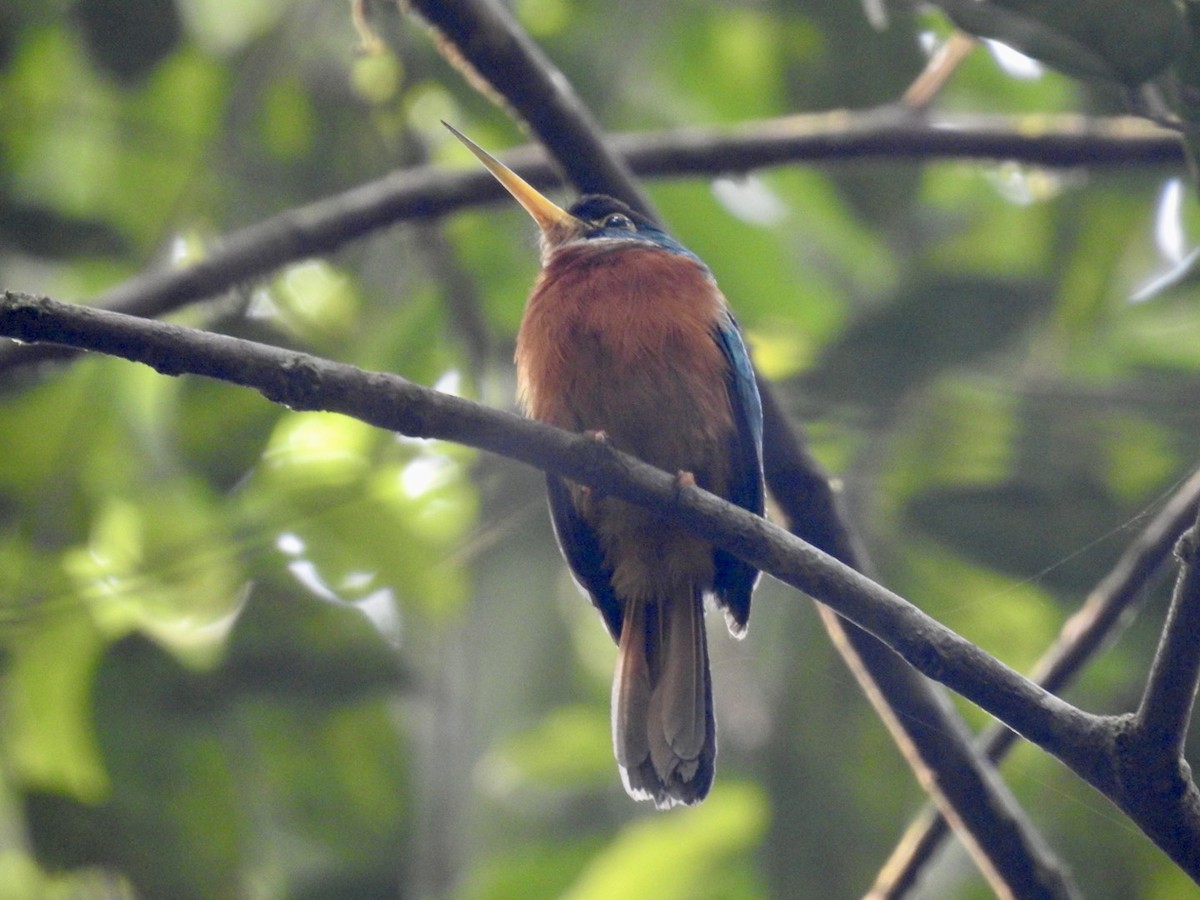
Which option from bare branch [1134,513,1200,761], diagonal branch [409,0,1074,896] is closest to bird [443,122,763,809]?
diagonal branch [409,0,1074,896]

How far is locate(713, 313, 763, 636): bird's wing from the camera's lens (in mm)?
3092

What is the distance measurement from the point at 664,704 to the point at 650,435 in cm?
59

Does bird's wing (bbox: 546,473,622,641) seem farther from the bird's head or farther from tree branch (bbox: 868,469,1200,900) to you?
tree branch (bbox: 868,469,1200,900)

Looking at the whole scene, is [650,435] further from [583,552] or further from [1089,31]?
[1089,31]

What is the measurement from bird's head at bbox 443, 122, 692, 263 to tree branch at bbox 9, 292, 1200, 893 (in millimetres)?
1406

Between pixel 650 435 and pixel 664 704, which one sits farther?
pixel 650 435

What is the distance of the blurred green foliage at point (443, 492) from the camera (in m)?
3.38

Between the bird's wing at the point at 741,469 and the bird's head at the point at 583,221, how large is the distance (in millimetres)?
416

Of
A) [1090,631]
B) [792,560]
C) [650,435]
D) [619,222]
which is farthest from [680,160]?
[792,560]

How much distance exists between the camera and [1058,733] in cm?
→ 196

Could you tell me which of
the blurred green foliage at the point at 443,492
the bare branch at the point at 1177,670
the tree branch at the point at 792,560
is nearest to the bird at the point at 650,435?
the blurred green foliage at the point at 443,492

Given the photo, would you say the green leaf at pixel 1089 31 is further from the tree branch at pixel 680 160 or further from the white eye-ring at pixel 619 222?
the white eye-ring at pixel 619 222

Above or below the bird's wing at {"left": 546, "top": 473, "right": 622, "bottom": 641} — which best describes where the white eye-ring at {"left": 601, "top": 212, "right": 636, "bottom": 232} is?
above

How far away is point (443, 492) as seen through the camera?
11.7ft
